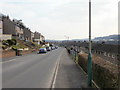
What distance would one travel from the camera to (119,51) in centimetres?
3117

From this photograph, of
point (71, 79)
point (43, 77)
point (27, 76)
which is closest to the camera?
point (71, 79)

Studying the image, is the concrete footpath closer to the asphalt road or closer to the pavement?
the pavement

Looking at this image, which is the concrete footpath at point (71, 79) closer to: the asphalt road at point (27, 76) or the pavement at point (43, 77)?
the pavement at point (43, 77)

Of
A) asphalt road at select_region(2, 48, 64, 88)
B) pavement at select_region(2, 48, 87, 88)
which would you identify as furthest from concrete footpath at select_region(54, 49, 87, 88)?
asphalt road at select_region(2, 48, 64, 88)

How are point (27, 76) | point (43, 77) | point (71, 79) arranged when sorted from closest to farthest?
point (71, 79) → point (43, 77) → point (27, 76)

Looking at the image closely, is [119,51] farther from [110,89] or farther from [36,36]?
[36,36]

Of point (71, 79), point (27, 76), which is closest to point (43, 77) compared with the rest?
point (27, 76)

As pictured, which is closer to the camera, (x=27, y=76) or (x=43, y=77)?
(x=43, y=77)

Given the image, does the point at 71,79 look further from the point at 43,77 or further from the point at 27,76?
the point at 27,76

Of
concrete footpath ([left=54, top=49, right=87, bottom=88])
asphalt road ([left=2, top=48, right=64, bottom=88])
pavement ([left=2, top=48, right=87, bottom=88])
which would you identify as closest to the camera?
concrete footpath ([left=54, top=49, right=87, bottom=88])

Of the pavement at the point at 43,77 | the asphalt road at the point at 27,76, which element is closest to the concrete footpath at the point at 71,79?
the pavement at the point at 43,77

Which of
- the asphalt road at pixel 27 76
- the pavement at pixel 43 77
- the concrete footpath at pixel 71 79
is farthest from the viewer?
the asphalt road at pixel 27 76

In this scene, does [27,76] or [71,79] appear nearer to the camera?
[71,79]

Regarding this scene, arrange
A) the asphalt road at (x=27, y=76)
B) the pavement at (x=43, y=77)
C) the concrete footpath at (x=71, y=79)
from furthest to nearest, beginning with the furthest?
the asphalt road at (x=27, y=76), the pavement at (x=43, y=77), the concrete footpath at (x=71, y=79)
